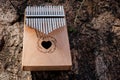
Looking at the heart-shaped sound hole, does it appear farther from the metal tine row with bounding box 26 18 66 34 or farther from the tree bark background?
the tree bark background

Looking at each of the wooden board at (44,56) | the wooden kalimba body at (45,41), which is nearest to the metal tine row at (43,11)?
the wooden kalimba body at (45,41)

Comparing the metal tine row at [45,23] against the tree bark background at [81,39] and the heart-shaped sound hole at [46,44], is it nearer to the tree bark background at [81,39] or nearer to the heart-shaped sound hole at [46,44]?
the heart-shaped sound hole at [46,44]

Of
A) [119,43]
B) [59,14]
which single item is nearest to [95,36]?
[119,43]

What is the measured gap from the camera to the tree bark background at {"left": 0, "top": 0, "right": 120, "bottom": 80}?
242 cm

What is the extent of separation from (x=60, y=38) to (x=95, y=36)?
2.19 feet

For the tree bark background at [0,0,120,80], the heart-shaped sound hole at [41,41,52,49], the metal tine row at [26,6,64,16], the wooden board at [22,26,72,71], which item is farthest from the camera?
the tree bark background at [0,0,120,80]

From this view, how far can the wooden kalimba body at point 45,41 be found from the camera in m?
1.96

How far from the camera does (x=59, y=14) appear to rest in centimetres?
219

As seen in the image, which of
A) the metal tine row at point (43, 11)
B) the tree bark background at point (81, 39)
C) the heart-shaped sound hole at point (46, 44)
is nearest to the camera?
the heart-shaped sound hole at point (46, 44)

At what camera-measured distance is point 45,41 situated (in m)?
2.07

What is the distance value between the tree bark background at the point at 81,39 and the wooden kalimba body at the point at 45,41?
422mm

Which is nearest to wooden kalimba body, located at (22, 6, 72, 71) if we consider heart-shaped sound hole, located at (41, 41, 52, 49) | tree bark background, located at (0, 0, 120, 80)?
heart-shaped sound hole, located at (41, 41, 52, 49)

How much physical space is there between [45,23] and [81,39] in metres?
0.63

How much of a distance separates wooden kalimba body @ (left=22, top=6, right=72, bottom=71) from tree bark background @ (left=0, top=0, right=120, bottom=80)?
1.38 ft
